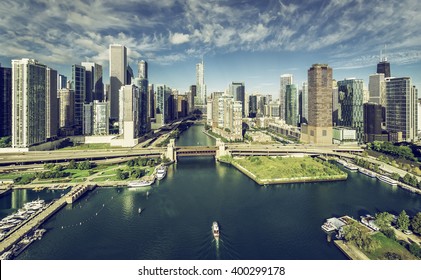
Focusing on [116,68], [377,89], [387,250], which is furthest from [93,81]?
[387,250]

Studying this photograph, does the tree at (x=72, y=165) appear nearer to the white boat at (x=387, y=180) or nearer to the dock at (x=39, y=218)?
the dock at (x=39, y=218)

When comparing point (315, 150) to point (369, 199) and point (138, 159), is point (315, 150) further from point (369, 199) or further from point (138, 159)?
point (138, 159)

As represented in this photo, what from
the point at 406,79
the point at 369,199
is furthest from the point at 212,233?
the point at 406,79

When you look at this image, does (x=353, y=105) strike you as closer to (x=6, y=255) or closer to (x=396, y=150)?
(x=396, y=150)

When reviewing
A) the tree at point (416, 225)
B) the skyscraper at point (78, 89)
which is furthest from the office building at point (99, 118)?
the tree at point (416, 225)

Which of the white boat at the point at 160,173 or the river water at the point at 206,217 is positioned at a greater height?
the white boat at the point at 160,173

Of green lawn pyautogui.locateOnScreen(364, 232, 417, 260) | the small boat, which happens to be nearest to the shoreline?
the small boat

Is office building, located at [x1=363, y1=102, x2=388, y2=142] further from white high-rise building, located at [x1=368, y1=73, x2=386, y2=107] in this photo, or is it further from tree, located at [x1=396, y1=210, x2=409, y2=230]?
tree, located at [x1=396, y1=210, x2=409, y2=230]
